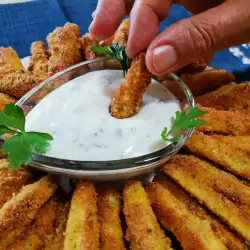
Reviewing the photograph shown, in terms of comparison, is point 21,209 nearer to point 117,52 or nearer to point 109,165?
point 109,165

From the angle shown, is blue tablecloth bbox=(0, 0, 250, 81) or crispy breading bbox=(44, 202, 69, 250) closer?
crispy breading bbox=(44, 202, 69, 250)

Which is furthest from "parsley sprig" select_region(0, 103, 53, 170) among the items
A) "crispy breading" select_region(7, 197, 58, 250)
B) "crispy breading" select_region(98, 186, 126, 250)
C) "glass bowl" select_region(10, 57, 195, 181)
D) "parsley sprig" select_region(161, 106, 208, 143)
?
"parsley sprig" select_region(161, 106, 208, 143)

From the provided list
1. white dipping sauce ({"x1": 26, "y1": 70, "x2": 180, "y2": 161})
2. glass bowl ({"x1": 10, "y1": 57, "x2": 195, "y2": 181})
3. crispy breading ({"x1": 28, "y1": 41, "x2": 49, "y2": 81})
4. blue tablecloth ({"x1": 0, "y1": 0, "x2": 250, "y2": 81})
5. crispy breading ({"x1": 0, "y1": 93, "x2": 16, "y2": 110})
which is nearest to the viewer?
glass bowl ({"x1": 10, "y1": 57, "x2": 195, "y2": 181})

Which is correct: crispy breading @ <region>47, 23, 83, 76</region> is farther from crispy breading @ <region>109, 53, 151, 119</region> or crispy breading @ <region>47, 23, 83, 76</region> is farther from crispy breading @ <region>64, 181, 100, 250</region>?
crispy breading @ <region>64, 181, 100, 250</region>

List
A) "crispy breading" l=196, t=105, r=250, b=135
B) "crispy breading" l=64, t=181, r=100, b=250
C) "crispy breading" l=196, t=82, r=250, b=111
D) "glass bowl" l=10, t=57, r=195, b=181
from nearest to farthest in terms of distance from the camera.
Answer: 1. "crispy breading" l=64, t=181, r=100, b=250
2. "glass bowl" l=10, t=57, r=195, b=181
3. "crispy breading" l=196, t=105, r=250, b=135
4. "crispy breading" l=196, t=82, r=250, b=111

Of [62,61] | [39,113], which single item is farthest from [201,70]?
[39,113]

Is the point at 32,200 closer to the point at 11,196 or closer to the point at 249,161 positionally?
the point at 11,196

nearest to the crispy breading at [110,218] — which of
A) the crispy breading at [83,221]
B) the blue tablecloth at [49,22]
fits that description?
the crispy breading at [83,221]
